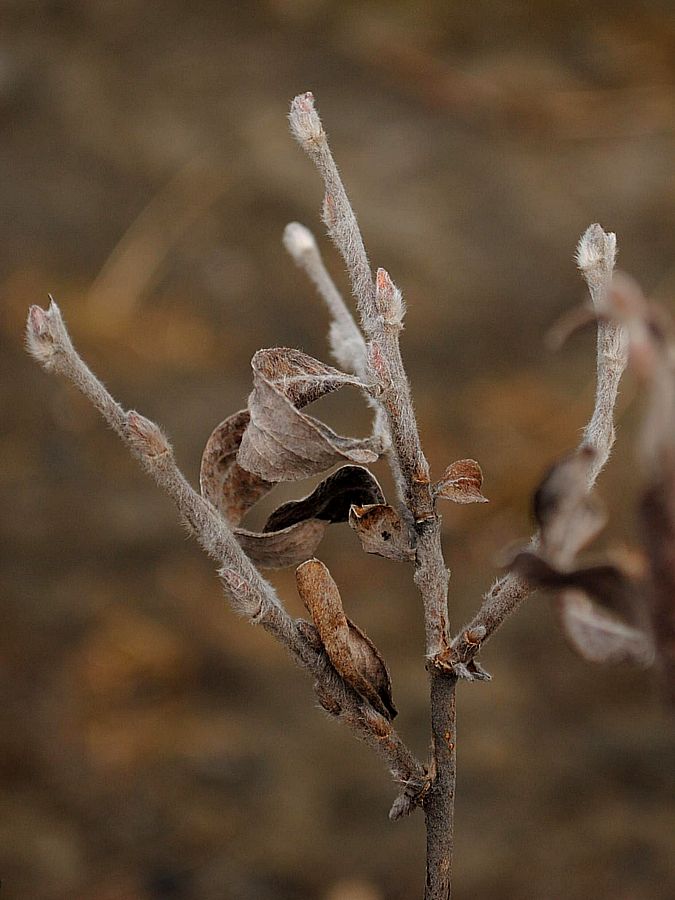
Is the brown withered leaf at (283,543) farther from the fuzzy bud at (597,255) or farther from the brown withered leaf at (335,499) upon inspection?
the fuzzy bud at (597,255)

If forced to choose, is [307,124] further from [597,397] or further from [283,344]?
[283,344]

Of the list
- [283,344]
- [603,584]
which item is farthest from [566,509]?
[283,344]

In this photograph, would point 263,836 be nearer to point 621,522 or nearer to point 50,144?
point 621,522

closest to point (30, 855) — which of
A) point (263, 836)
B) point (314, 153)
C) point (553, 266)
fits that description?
point (263, 836)

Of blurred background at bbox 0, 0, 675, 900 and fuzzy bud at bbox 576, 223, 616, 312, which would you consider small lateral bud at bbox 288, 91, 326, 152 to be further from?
blurred background at bbox 0, 0, 675, 900

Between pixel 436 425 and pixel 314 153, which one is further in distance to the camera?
pixel 436 425

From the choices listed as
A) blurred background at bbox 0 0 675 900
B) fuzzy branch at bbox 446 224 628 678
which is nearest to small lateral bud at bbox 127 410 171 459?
fuzzy branch at bbox 446 224 628 678

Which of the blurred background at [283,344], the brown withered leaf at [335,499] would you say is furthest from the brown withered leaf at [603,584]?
the blurred background at [283,344]
